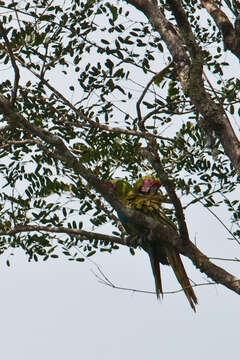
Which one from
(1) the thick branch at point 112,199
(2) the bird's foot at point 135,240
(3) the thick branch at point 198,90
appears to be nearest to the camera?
(3) the thick branch at point 198,90

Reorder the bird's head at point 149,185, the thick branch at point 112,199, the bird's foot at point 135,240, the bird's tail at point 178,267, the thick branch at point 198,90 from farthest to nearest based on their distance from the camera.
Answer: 1. the bird's head at point 149,185
2. the bird's foot at point 135,240
3. the bird's tail at point 178,267
4. the thick branch at point 112,199
5. the thick branch at point 198,90

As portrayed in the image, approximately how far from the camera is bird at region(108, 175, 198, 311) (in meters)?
4.92

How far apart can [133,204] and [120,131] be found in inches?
40.3

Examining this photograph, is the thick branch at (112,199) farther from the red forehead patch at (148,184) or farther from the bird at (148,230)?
the red forehead patch at (148,184)

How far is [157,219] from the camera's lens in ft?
16.8

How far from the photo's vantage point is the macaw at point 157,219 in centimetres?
490

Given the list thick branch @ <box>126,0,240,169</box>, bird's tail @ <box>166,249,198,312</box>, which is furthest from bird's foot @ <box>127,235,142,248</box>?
thick branch @ <box>126,0,240,169</box>

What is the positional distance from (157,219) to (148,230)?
23 cm

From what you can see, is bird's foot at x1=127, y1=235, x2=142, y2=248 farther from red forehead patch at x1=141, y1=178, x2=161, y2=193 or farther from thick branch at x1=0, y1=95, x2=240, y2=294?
thick branch at x1=0, y1=95, x2=240, y2=294

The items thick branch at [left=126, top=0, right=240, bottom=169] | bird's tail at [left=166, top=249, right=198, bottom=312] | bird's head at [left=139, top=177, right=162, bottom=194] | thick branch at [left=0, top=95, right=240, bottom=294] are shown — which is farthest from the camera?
bird's head at [left=139, top=177, right=162, bottom=194]

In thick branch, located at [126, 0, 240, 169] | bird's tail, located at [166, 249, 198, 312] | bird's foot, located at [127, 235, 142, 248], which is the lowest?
bird's tail, located at [166, 249, 198, 312]

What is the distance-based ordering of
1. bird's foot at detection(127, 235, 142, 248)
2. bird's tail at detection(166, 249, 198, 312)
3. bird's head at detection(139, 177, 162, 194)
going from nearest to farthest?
1. bird's tail at detection(166, 249, 198, 312)
2. bird's foot at detection(127, 235, 142, 248)
3. bird's head at detection(139, 177, 162, 194)

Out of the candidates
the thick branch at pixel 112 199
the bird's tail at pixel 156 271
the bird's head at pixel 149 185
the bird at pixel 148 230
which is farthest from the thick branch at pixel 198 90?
the bird's tail at pixel 156 271

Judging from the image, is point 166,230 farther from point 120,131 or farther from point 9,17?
point 9,17
